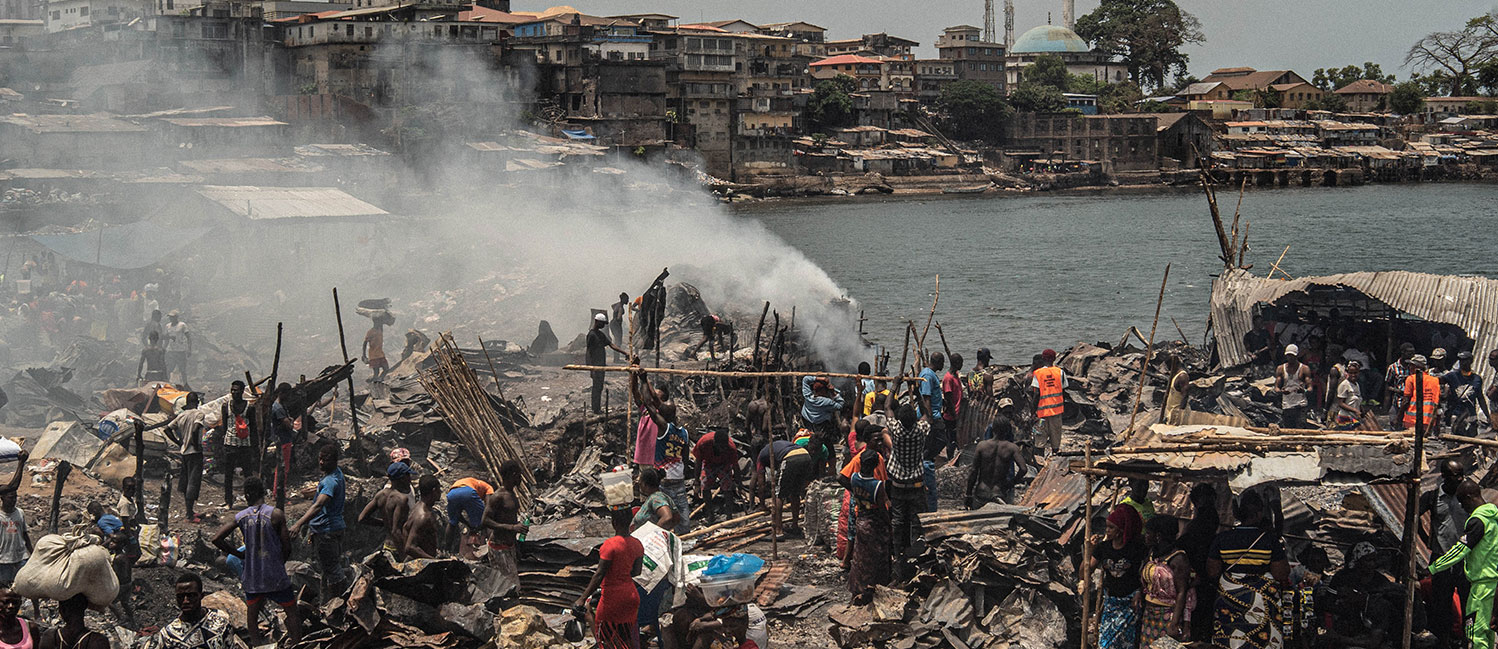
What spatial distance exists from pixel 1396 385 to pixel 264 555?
10902mm

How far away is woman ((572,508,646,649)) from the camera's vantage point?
7023 millimetres

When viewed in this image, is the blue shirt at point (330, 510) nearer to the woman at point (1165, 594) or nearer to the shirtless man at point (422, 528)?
the shirtless man at point (422, 528)

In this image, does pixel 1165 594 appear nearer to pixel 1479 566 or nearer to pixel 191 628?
pixel 1479 566

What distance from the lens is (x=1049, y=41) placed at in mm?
137875

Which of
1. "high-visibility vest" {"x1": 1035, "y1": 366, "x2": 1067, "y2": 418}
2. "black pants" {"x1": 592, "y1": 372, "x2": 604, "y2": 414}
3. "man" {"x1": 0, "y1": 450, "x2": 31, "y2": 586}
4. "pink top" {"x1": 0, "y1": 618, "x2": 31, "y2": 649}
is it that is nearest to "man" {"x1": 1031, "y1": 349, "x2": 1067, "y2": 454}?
"high-visibility vest" {"x1": 1035, "y1": 366, "x2": 1067, "y2": 418}

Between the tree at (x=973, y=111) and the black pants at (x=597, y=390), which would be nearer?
the black pants at (x=597, y=390)

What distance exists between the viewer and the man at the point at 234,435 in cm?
1114

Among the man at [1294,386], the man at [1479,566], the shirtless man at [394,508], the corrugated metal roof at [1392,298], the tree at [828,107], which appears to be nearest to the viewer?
the man at [1479,566]

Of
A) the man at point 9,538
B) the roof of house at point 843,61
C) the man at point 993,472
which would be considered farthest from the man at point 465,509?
the roof of house at point 843,61

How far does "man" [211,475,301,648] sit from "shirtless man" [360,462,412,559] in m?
0.65

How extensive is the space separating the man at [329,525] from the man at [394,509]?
0.25 m

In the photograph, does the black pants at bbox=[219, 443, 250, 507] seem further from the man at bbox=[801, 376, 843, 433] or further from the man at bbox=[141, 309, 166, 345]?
the man at bbox=[141, 309, 166, 345]

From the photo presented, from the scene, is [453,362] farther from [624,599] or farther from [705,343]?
[705,343]

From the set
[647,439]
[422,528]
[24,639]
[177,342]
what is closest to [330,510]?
[422,528]
